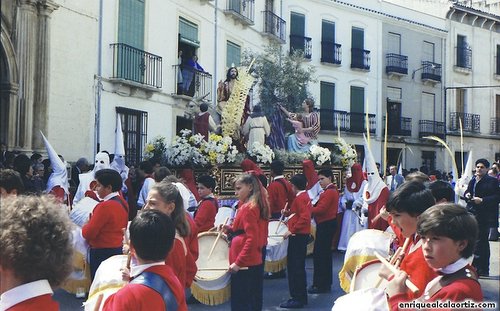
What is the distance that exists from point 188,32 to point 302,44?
9969 mm

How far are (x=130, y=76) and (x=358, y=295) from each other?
544 inches

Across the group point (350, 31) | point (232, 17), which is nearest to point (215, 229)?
point (232, 17)

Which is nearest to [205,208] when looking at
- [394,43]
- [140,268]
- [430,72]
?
[140,268]

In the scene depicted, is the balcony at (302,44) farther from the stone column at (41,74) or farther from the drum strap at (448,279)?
the drum strap at (448,279)

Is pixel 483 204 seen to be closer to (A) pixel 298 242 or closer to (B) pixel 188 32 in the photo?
(A) pixel 298 242

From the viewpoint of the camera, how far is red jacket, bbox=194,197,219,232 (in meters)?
7.05

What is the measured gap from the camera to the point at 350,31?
30.2 m

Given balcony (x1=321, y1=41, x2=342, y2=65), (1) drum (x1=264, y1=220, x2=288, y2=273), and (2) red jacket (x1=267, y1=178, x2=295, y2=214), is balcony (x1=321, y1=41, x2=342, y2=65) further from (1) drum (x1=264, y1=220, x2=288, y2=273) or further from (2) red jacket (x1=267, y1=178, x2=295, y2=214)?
(1) drum (x1=264, y1=220, x2=288, y2=273)

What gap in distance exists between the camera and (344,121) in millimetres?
29828

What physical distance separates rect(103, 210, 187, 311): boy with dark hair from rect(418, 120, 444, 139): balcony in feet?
102

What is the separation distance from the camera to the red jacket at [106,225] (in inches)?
231

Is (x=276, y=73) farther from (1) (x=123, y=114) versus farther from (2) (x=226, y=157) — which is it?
(2) (x=226, y=157)

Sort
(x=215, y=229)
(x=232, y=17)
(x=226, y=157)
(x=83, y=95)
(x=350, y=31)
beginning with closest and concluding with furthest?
(x=215, y=229)
(x=226, y=157)
(x=83, y=95)
(x=232, y=17)
(x=350, y=31)

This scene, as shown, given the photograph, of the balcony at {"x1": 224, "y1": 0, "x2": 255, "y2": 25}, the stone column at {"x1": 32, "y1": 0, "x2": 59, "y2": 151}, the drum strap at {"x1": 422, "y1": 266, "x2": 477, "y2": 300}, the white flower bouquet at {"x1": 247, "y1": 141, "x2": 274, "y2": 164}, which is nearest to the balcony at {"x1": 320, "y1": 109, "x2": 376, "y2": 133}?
the balcony at {"x1": 224, "y1": 0, "x2": 255, "y2": 25}
